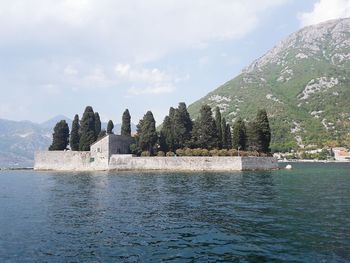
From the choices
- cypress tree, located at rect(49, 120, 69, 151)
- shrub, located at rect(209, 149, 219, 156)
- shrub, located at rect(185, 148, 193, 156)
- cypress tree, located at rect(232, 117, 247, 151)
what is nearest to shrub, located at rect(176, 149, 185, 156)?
shrub, located at rect(185, 148, 193, 156)

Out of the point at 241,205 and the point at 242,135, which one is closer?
the point at 241,205

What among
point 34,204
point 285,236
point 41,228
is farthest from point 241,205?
point 34,204

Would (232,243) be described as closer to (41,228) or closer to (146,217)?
(146,217)

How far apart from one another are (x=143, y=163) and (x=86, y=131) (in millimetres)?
23718

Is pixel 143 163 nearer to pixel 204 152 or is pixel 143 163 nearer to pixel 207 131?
pixel 204 152

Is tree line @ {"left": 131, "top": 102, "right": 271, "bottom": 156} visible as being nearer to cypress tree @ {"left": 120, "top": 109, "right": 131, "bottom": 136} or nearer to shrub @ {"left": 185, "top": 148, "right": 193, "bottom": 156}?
shrub @ {"left": 185, "top": 148, "right": 193, "bottom": 156}

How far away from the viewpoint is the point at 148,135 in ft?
291

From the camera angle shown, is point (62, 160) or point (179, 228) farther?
point (62, 160)

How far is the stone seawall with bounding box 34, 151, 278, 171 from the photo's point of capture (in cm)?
7712

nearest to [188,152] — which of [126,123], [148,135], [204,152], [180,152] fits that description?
[180,152]

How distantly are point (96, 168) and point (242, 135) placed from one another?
3650 cm

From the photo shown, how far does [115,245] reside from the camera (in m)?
18.3

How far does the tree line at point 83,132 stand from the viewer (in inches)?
3861

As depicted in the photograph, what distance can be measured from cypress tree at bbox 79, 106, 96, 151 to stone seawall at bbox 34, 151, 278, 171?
7.20 m
